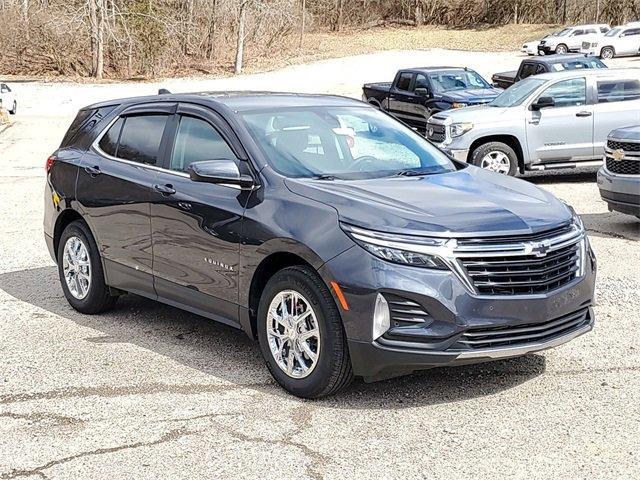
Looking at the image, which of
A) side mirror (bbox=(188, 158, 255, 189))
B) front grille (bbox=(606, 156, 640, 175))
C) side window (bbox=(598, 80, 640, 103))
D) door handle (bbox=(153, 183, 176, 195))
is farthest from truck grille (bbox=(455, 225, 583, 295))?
side window (bbox=(598, 80, 640, 103))

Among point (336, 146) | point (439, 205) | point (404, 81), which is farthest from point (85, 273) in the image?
point (404, 81)

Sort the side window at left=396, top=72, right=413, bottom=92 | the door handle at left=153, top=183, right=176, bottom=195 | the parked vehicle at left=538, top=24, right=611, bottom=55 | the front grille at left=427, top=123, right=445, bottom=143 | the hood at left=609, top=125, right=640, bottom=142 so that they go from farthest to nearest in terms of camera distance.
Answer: the parked vehicle at left=538, top=24, right=611, bottom=55 < the side window at left=396, top=72, right=413, bottom=92 < the front grille at left=427, top=123, right=445, bottom=143 < the hood at left=609, top=125, right=640, bottom=142 < the door handle at left=153, top=183, right=176, bottom=195

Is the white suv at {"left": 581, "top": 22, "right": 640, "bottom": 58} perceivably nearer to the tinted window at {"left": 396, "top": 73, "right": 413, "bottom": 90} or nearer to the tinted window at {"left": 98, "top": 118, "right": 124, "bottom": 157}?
the tinted window at {"left": 396, "top": 73, "right": 413, "bottom": 90}

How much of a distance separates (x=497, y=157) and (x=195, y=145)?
9504 mm

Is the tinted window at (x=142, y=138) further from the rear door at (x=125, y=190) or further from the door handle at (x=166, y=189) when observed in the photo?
the door handle at (x=166, y=189)

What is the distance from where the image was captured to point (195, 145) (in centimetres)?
634

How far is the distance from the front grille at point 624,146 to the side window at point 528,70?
13.7 meters

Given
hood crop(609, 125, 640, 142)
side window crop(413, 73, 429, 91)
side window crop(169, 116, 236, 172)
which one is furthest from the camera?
side window crop(413, 73, 429, 91)

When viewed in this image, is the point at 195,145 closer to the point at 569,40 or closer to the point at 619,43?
the point at 619,43

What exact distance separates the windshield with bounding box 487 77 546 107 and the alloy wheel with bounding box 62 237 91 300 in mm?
9561

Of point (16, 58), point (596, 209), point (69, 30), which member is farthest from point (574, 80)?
point (16, 58)

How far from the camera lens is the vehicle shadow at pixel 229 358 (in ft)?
17.8

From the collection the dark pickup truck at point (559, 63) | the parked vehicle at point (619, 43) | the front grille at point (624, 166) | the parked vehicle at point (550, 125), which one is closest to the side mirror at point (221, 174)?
the front grille at point (624, 166)

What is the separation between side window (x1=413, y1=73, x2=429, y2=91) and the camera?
67.0 ft
